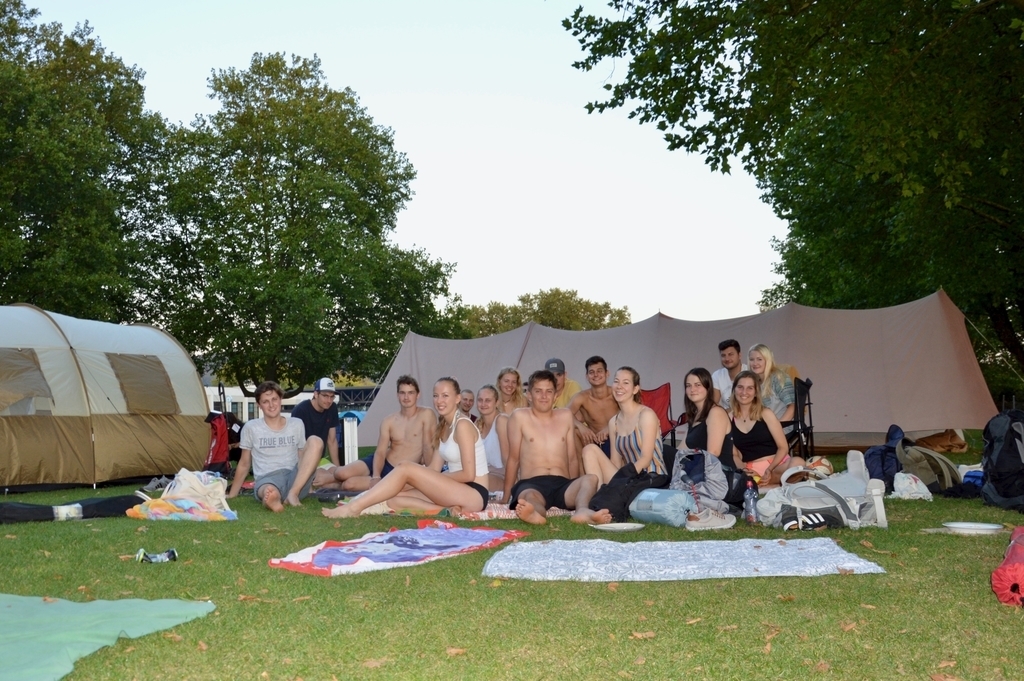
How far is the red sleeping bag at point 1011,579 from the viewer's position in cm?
352

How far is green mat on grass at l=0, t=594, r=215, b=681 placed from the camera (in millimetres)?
2904

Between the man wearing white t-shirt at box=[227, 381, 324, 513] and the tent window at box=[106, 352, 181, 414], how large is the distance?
12.3 ft

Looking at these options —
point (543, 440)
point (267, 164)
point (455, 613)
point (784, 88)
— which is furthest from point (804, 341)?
point (267, 164)

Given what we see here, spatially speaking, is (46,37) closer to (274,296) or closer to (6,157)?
(6,157)

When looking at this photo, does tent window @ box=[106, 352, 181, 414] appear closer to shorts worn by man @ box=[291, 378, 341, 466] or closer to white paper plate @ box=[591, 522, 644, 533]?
shorts worn by man @ box=[291, 378, 341, 466]

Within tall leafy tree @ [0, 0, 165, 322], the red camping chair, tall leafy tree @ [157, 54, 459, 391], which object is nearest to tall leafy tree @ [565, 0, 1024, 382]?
the red camping chair

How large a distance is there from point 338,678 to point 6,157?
1858 centimetres

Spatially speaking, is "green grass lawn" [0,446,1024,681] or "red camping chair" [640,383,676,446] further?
"red camping chair" [640,383,676,446]

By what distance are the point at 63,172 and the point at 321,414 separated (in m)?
12.5

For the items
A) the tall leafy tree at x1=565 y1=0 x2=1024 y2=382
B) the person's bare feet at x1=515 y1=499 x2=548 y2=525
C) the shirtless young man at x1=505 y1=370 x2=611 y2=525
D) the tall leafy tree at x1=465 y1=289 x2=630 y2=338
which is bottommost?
the person's bare feet at x1=515 y1=499 x2=548 y2=525

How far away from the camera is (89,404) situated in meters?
10.3

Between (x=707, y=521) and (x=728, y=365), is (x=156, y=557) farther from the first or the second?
(x=728, y=365)

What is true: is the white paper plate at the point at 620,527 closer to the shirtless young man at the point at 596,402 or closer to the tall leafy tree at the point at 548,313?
the shirtless young man at the point at 596,402

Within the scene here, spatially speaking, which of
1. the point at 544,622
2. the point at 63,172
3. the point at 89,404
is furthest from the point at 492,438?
the point at 63,172
